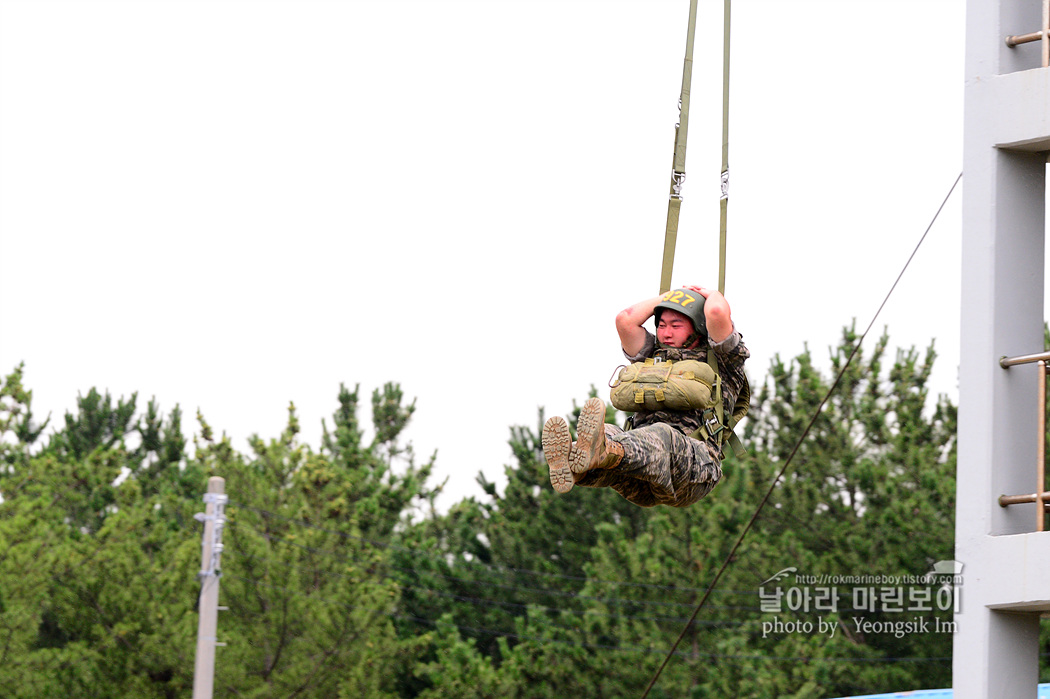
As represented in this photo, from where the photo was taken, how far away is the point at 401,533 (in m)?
32.3

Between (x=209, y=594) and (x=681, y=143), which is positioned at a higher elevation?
(x=681, y=143)

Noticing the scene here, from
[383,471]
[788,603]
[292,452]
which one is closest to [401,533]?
[383,471]

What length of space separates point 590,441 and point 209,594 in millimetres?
12451

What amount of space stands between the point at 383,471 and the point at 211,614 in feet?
55.2

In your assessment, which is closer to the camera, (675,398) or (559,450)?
(559,450)

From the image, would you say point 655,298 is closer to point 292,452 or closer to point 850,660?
point 850,660

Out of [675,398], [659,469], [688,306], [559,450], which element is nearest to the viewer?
[559,450]

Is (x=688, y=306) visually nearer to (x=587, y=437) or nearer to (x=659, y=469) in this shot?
(x=659, y=469)

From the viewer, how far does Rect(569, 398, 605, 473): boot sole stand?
6.76 metres

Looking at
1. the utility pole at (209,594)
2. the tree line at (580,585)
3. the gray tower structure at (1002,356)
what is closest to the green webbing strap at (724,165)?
the gray tower structure at (1002,356)

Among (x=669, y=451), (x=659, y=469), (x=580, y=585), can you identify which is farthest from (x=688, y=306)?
(x=580, y=585)

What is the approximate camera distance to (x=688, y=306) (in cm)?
782

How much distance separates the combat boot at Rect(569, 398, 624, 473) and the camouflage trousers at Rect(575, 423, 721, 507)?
0.11 metres

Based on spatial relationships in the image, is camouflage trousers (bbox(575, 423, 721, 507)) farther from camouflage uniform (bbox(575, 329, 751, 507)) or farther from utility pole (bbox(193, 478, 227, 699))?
utility pole (bbox(193, 478, 227, 699))
